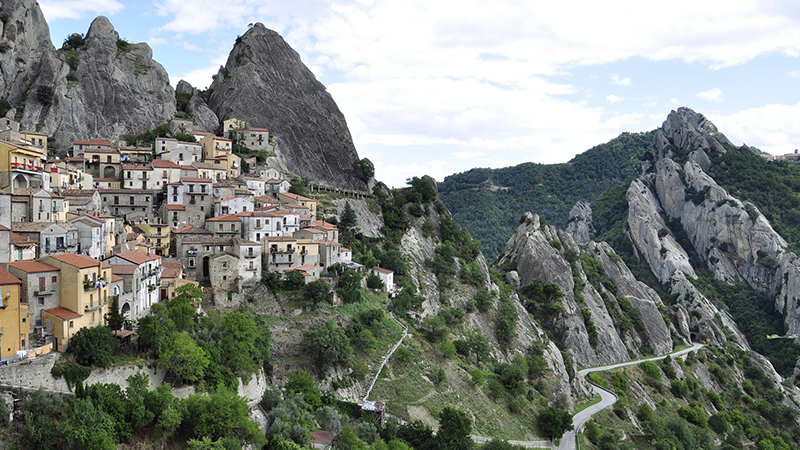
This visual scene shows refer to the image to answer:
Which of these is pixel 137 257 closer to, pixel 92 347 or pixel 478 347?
pixel 92 347

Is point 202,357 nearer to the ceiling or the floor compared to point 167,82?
nearer to the floor

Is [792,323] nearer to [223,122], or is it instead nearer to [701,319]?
[701,319]

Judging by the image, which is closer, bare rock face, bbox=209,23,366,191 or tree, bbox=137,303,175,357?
tree, bbox=137,303,175,357

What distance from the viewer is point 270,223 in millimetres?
63094

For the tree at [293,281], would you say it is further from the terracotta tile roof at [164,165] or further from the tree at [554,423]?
the tree at [554,423]

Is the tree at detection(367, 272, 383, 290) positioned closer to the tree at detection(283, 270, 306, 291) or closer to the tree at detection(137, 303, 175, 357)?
the tree at detection(283, 270, 306, 291)

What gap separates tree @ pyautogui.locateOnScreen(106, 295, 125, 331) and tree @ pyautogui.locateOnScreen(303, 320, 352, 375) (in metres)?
17.3

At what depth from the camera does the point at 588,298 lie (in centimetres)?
10944

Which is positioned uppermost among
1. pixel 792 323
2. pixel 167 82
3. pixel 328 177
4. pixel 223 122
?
pixel 167 82

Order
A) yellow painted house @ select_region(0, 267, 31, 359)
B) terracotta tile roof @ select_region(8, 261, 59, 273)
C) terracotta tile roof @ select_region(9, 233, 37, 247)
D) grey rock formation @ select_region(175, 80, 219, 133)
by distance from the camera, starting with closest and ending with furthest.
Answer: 1. yellow painted house @ select_region(0, 267, 31, 359)
2. terracotta tile roof @ select_region(8, 261, 59, 273)
3. terracotta tile roof @ select_region(9, 233, 37, 247)
4. grey rock formation @ select_region(175, 80, 219, 133)

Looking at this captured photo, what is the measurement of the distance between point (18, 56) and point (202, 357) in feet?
249

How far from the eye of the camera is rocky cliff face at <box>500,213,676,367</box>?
99250mm

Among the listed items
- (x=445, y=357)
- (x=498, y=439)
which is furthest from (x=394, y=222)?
(x=498, y=439)

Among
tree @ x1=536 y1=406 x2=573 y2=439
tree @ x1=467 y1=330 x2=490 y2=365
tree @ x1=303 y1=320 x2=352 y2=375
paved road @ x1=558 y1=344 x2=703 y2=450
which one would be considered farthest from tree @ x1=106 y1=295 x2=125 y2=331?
paved road @ x1=558 y1=344 x2=703 y2=450
